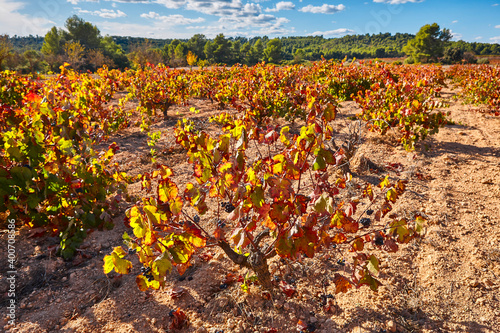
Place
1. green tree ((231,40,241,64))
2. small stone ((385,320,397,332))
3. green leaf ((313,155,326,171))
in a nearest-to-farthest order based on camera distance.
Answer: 1. green leaf ((313,155,326,171))
2. small stone ((385,320,397,332))
3. green tree ((231,40,241,64))

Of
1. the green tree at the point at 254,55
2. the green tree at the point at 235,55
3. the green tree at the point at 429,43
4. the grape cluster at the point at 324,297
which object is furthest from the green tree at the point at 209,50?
the grape cluster at the point at 324,297

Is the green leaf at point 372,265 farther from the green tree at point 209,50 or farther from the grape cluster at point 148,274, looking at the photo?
the green tree at point 209,50

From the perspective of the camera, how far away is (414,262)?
106 inches

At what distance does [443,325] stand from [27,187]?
3.97m

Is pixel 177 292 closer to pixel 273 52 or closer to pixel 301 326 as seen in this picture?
pixel 301 326

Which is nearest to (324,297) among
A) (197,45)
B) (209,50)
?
(209,50)

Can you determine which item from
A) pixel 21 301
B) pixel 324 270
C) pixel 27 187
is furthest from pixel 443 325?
pixel 27 187

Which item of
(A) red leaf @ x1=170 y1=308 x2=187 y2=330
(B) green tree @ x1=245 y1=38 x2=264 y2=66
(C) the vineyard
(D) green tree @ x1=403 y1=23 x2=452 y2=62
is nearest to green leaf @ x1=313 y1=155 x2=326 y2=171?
(C) the vineyard

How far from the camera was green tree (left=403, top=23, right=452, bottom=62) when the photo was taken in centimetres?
5203

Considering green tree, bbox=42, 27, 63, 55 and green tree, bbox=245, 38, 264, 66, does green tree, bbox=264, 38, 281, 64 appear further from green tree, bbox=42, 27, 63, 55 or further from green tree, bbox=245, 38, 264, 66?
green tree, bbox=42, 27, 63, 55

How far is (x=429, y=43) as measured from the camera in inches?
2101

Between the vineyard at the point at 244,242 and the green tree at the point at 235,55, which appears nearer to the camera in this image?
the vineyard at the point at 244,242

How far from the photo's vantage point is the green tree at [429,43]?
52.0m

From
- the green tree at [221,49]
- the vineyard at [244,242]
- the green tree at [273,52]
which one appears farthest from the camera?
the green tree at [273,52]
